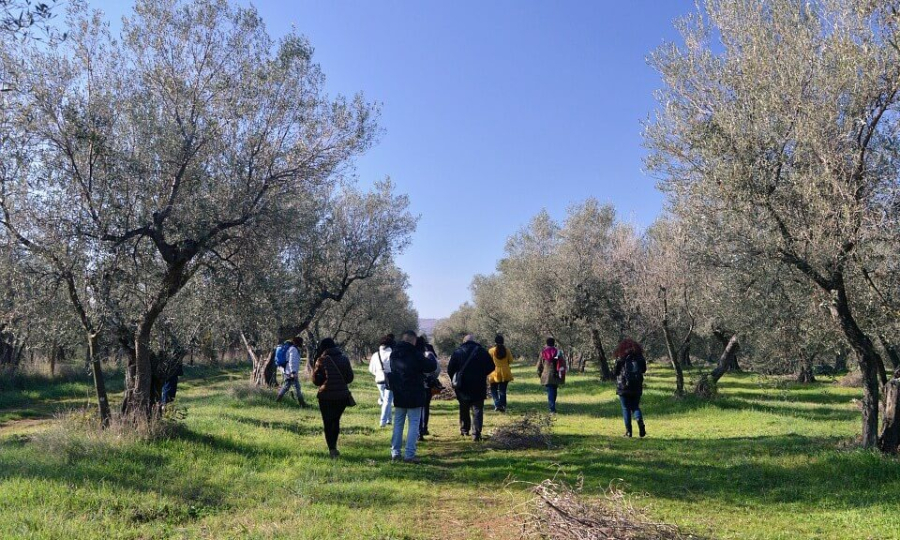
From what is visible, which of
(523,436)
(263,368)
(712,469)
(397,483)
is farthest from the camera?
(263,368)

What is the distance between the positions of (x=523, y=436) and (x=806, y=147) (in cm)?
659

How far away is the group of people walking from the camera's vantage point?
9.75 meters

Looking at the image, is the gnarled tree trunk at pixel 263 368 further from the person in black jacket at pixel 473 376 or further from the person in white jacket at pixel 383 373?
the person in black jacket at pixel 473 376

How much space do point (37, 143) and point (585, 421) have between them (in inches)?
515

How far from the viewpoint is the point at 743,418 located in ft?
52.9

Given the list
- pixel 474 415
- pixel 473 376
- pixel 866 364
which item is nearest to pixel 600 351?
pixel 474 415

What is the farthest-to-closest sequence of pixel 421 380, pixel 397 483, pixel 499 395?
1. pixel 499 395
2. pixel 421 380
3. pixel 397 483

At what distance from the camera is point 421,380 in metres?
9.79

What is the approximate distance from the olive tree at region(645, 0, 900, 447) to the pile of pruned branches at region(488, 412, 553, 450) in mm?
4492

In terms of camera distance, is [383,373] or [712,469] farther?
[383,373]

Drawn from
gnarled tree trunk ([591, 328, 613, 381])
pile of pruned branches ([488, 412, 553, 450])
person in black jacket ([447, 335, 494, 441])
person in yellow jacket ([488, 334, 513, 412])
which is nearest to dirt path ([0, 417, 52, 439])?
person in black jacket ([447, 335, 494, 441])

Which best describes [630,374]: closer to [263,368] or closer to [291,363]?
[291,363]

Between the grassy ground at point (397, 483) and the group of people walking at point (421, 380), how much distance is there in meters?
0.53

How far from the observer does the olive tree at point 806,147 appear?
8773mm
